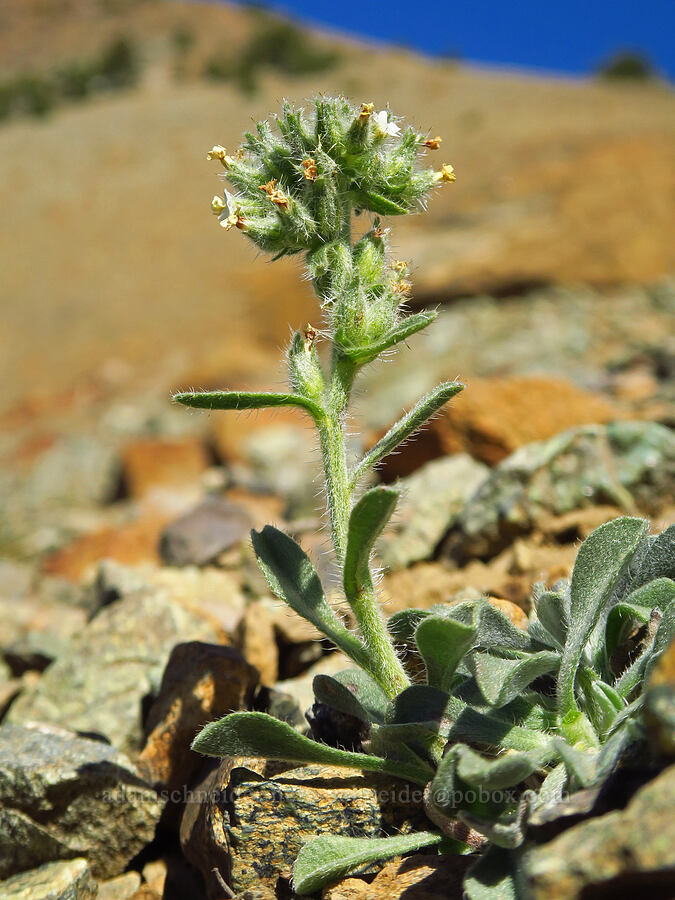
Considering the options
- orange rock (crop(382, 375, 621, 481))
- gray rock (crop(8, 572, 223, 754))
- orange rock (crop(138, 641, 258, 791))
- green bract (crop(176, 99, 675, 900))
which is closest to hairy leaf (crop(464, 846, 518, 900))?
green bract (crop(176, 99, 675, 900))

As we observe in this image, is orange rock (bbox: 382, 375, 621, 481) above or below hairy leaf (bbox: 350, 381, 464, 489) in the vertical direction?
above

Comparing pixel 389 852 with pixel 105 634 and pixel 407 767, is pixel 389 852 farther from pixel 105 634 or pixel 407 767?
pixel 105 634

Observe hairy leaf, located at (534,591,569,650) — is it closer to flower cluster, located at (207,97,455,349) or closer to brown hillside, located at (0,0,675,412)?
flower cluster, located at (207,97,455,349)

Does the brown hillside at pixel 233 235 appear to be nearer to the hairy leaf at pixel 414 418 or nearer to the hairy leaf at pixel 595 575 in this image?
the hairy leaf at pixel 414 418

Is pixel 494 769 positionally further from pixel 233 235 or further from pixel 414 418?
pixel 233 235

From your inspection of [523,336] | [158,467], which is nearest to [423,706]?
[158,467]

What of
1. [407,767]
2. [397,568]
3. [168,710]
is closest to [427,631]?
[407,767]
